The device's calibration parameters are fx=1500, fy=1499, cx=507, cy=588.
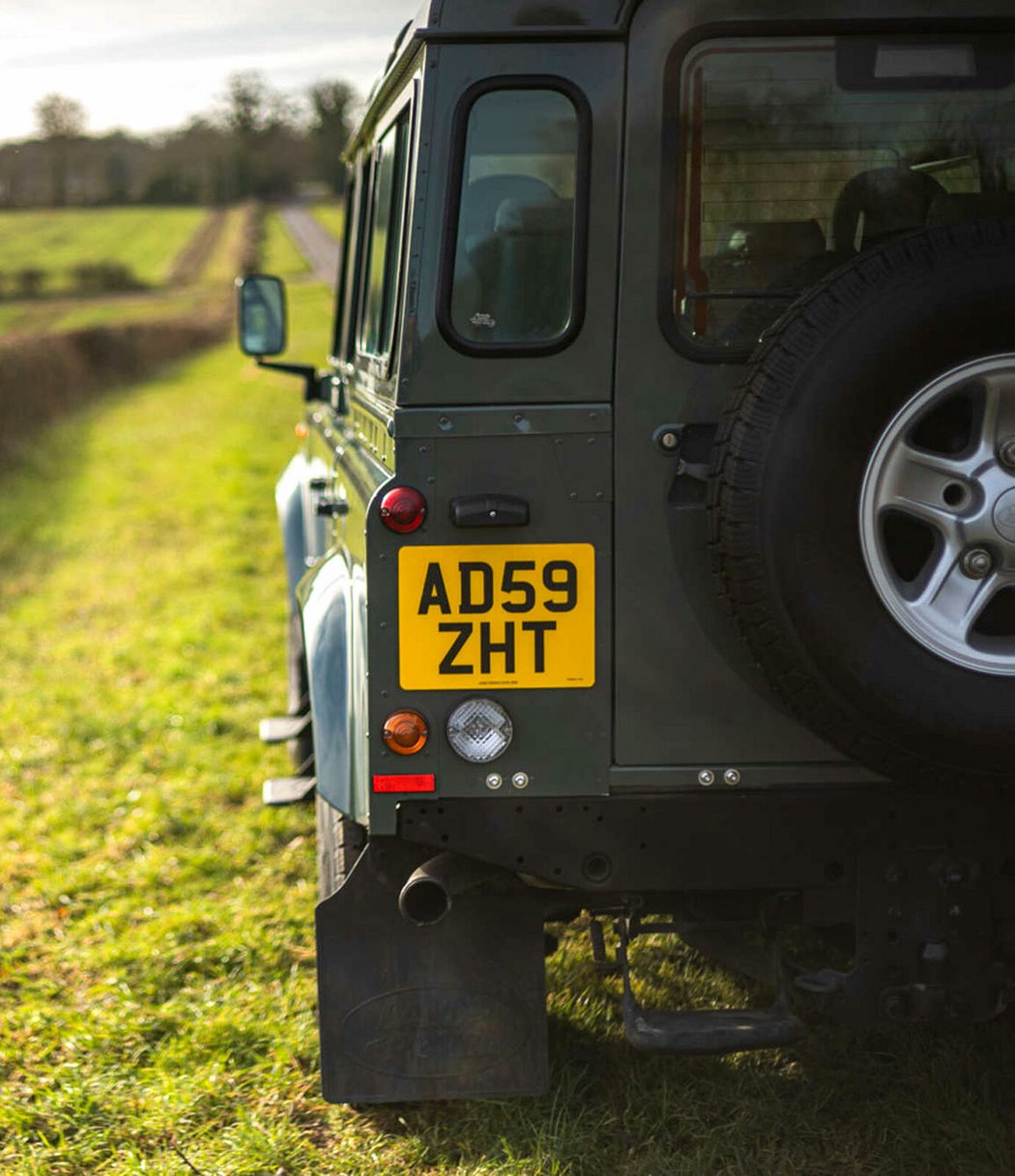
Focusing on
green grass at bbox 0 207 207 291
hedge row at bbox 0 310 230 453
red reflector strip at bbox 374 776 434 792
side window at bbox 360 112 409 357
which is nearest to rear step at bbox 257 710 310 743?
side window at bbox 360 112 409 357

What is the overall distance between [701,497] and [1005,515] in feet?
1.93

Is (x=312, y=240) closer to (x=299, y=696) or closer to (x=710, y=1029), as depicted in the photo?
(x=299, y=696)

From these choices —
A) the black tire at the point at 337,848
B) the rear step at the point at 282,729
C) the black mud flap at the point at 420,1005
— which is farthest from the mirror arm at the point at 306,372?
the black mud flap at the point at 420,1005

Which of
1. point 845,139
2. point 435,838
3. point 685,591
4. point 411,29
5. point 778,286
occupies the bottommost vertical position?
point 435,838

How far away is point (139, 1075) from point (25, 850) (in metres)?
1.87

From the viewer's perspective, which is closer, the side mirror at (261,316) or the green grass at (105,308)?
the side mirror at (261,316)

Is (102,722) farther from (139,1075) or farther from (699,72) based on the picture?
(699,72)

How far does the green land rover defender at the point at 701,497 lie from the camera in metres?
2.77

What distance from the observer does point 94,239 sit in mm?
58156

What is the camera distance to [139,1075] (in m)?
3.84

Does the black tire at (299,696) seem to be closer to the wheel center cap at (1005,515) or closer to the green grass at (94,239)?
the wheel center cap at (1005,515)

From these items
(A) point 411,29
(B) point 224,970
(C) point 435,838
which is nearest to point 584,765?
(C) point 435,838

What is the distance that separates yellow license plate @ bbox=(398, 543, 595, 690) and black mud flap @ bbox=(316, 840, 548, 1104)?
1.95ft

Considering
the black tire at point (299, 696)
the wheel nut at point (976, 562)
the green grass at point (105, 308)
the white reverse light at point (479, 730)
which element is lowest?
the green grass at point (105, 308)
